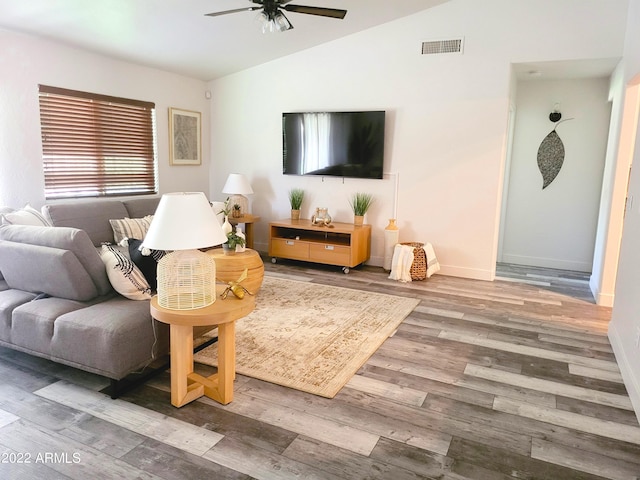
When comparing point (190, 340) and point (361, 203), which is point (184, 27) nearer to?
point (361, 203)

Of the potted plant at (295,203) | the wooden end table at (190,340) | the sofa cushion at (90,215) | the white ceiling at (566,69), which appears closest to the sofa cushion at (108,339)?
the wooden end table at (190,340)

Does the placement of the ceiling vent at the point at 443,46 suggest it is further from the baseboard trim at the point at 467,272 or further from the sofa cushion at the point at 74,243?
the sofa cushion at the point at 74,243

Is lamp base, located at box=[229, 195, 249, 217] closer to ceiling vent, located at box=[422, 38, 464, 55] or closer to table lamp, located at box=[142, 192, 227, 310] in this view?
ceiling vent, located at box=[422, 38, 464, 55]

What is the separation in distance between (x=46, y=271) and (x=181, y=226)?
3.93 feet

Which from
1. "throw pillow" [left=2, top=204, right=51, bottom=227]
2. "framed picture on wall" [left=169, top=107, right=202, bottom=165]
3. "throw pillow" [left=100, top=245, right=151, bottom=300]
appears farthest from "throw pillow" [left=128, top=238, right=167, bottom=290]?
"framed picture on wall" [left=169, top=107, right=202, bottom=165]

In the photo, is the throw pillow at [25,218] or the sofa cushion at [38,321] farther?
A: the throw pillow at [25,218]

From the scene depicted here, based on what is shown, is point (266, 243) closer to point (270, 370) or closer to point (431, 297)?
point (431, 297)

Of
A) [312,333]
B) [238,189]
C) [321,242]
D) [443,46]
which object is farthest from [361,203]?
[312,333]

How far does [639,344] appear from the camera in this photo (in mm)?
2619

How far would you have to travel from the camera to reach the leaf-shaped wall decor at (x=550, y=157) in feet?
19.4

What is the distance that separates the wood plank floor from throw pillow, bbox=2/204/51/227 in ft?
3.84

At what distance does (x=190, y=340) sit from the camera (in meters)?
2.61

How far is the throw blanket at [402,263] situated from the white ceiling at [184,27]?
268 centimetres

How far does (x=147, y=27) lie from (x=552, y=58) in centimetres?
418
